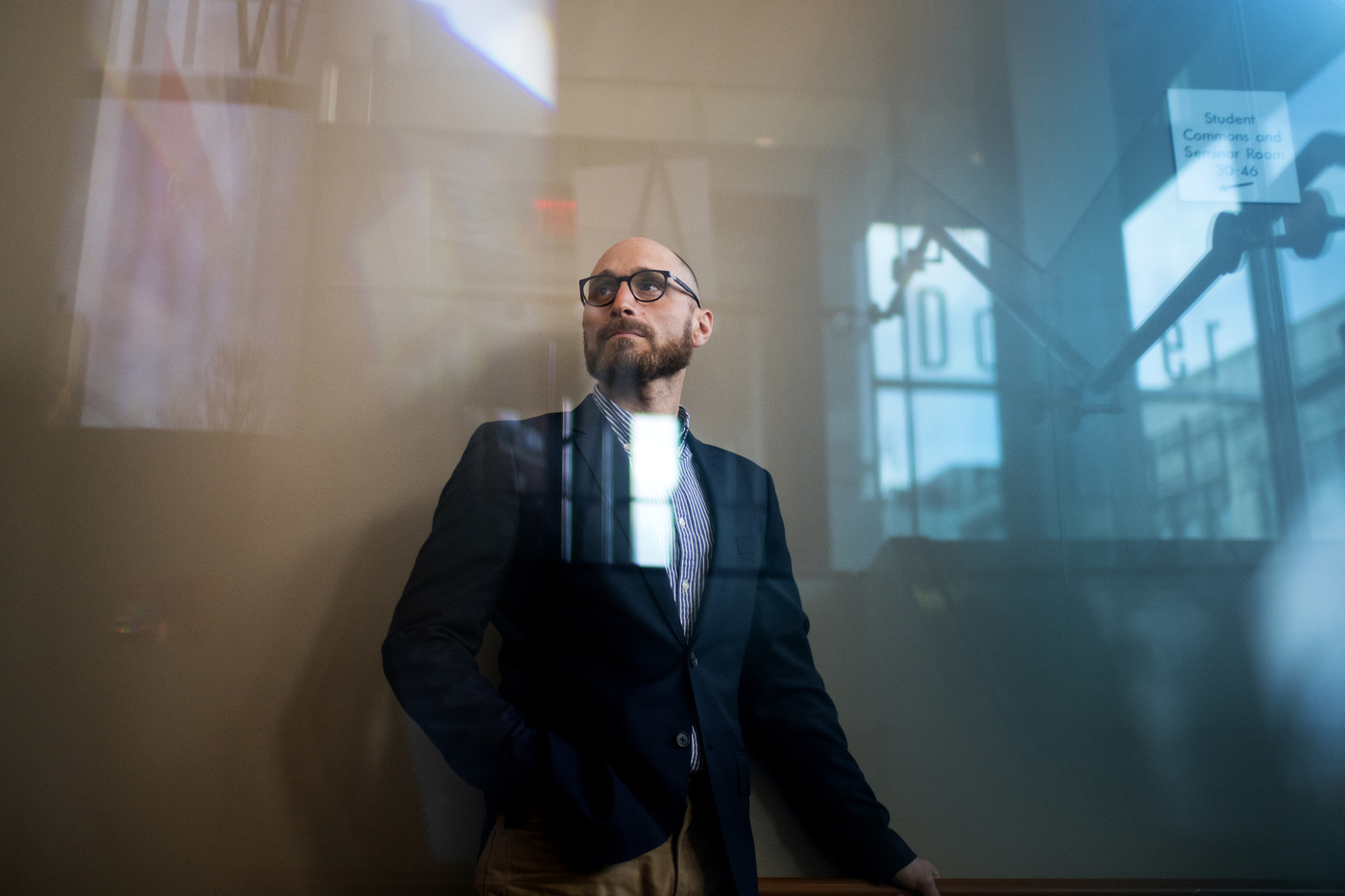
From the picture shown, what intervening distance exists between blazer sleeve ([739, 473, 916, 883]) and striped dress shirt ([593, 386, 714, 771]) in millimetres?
148

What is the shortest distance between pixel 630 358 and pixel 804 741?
2.47 feet

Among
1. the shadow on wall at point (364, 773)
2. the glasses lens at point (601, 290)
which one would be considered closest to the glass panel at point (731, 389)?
the shadow on wall at point (364, 773)

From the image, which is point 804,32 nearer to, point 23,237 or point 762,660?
point 762,660

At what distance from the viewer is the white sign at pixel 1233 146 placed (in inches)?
71.1

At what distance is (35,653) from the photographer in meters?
1.54

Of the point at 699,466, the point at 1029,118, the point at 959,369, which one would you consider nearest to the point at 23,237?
the point at 699,466

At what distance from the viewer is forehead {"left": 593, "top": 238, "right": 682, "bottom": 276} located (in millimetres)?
1511

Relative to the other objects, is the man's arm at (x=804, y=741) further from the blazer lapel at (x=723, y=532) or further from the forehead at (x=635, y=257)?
the forehead at (x=635, y=257)

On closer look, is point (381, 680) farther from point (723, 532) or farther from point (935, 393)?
point (935, 393)

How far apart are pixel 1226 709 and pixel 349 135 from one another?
2154 mm

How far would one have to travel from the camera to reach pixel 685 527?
1.45 meters

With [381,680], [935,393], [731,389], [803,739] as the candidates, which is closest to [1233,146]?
[935,393]

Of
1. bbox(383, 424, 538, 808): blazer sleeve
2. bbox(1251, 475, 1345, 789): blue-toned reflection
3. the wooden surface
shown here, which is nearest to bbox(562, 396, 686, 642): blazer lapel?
bbox(383, 424, 538, 808): blazer sleeve

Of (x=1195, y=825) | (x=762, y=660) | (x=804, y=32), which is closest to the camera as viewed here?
(x=762, y=660)
